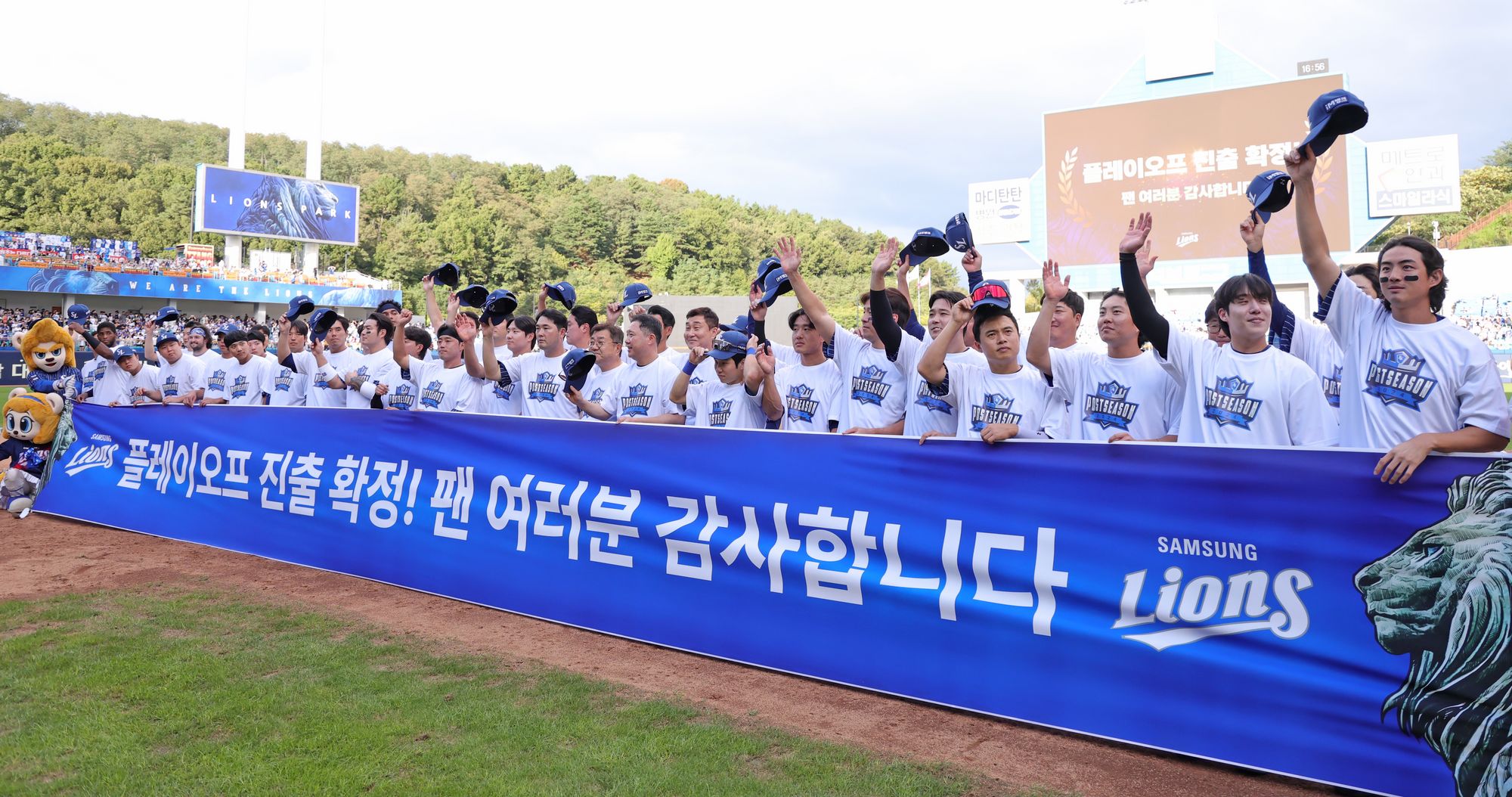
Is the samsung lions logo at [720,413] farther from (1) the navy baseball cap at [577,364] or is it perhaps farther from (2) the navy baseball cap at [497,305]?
(2) the navy baseball cap at [497,305]

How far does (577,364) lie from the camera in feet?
21.4

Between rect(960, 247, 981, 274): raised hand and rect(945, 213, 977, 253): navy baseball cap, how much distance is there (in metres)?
0.03

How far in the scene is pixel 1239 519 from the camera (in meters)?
3.73

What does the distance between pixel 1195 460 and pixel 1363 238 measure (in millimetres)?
31878

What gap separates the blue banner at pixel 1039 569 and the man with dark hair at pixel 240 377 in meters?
3.45

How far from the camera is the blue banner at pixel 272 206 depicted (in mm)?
47281

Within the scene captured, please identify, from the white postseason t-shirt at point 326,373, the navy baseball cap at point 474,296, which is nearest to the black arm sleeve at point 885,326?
the navy baseball cap at point 474,296

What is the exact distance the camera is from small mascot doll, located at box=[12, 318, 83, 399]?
9.94 metres

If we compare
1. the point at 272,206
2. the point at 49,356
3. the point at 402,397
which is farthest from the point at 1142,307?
the point at 272,206

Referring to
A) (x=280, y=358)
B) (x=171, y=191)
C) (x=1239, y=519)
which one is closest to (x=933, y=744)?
(x=1239, y=519)

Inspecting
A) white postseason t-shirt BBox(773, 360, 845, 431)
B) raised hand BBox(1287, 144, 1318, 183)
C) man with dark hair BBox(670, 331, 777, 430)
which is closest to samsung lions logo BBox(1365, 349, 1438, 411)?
raised hand BBox(1287, 144, 1318, 183)

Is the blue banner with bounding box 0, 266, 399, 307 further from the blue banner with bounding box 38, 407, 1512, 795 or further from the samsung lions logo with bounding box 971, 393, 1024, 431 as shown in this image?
the samsung lions logo with bounding box 971, 393, 1024, 431

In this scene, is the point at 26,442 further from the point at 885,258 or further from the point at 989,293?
the point at 989,293

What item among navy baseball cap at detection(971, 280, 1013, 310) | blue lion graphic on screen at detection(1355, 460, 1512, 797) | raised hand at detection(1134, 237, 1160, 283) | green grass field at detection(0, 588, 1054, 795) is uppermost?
raised hand at detection(1134, 237, 1160, 283)
